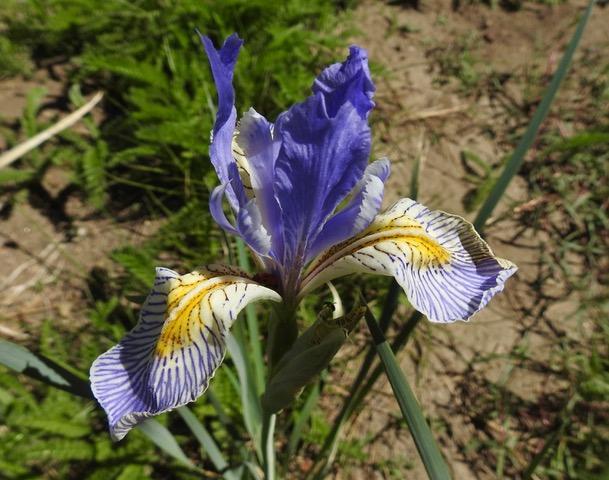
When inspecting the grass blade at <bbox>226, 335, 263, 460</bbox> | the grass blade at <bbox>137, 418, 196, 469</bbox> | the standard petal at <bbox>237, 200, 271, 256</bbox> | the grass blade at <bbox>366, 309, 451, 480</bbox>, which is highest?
the standard petal at <bbox>237, 200, 271, 256</bbox>

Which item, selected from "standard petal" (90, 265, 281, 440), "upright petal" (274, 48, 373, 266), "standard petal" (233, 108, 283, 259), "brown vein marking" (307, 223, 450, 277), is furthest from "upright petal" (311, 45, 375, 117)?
"standard petal" (90, 265, 281, 440)

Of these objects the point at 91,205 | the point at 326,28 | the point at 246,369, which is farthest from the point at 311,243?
the point at 326,28

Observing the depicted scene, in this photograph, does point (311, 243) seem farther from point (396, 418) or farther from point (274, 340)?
point (396, 418)

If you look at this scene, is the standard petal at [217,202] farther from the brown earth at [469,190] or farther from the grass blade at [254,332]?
the brown earth at [469,190]

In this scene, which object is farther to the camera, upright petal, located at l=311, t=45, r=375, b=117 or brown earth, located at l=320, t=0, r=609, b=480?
brown earth, located at l=320, t=0, r=609, b=480

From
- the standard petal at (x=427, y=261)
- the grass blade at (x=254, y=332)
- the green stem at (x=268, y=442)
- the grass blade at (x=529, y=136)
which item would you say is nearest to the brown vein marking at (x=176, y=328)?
the standard petal at (x=427, y=261)

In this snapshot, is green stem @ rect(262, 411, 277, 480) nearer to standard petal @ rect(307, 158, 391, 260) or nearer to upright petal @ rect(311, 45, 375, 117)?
standard petal @ rect(307, 158, 391, 260)

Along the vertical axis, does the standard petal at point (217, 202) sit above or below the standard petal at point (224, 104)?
below

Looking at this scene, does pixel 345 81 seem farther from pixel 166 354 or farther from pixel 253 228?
pixel 166 354
